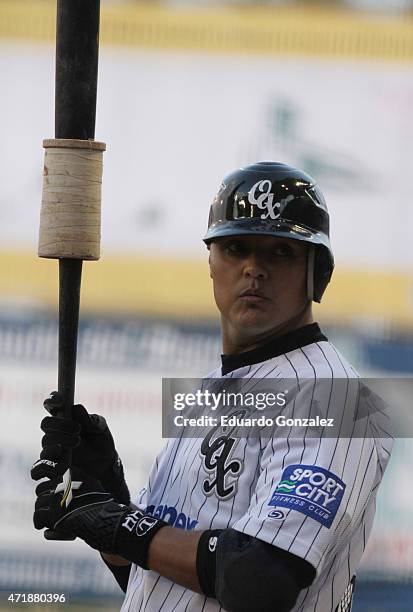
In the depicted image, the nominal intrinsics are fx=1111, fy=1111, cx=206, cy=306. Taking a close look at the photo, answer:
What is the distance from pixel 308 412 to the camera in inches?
67.2

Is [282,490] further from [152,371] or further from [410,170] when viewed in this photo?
[410,170]

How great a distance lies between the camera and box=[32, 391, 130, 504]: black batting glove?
1896 mm

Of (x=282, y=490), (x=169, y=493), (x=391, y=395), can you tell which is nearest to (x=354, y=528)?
(x=282, y=490)

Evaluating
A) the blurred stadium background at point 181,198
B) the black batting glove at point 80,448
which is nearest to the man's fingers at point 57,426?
the black batting glove at point 80,448

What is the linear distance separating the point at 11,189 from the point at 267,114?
3.23ft

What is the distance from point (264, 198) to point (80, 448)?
1.90 feet

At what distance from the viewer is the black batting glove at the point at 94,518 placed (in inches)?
68.2

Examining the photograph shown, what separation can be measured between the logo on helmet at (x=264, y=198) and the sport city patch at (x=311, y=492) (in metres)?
0.46

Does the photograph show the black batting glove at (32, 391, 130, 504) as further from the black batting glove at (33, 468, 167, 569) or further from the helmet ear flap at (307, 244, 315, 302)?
the helmet ear flap at (307, 244, 315, 302)

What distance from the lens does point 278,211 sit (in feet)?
6.21

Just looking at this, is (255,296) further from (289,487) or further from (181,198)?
(181,198)

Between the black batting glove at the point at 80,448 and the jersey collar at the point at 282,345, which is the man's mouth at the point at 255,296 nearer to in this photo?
the jersey collar at the point at 282,345

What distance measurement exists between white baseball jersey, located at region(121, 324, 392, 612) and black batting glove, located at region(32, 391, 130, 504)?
6.9 inches

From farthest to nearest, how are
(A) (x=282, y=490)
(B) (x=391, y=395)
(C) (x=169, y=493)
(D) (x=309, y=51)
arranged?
1. (D) (x=309, y=51)
2. (B) (x=391, y=395)
3. (C) (x=169, y=493)
4. (A) (x=282, y=490)
